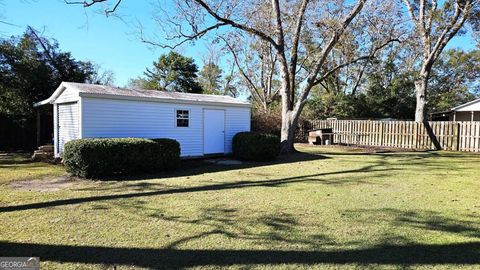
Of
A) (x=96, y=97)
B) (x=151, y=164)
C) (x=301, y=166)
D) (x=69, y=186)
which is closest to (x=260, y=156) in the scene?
(x=301, y=166)

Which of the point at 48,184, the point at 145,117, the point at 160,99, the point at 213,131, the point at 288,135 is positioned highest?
the point at 160,99

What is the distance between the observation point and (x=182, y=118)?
12047 millimetres

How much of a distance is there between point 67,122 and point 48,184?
4122 millimetres

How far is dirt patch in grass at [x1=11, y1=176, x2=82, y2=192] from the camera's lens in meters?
6.98

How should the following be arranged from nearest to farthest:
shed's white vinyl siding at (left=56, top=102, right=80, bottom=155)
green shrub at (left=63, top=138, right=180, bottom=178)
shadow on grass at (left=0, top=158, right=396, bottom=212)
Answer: shadow on grass at (left=0, top=158, right=396, bottom=212)
green shrub at (left=63, top=138, right=180, bottom=178)
shed's white vinyl siding at (left=56, top=102, right=80, bottom=155)

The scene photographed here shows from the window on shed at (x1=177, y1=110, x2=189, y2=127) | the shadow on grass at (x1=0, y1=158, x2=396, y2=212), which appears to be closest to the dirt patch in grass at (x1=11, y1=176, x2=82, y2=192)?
the shadow on grass at (x1=0, y1=158, x2=396, y2=212)

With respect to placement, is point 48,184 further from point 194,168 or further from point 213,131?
point 213,131

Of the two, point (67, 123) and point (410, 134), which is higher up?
point (67, 123)

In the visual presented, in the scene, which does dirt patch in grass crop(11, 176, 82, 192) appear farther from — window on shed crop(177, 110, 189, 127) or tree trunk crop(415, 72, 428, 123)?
tree trunk crop(415, 72, 428, 123)

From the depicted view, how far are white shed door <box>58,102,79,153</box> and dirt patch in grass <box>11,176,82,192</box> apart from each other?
2412 millimetres

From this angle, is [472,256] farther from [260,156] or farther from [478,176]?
[260,156]

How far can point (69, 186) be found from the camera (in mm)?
7199

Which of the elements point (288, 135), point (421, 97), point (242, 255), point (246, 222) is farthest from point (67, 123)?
point (421, 97)

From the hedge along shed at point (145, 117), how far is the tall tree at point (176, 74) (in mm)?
18781
